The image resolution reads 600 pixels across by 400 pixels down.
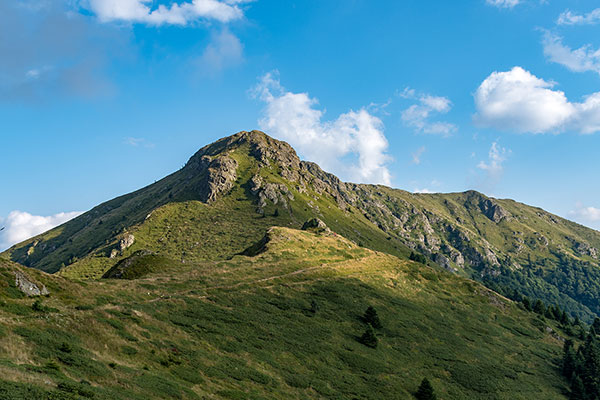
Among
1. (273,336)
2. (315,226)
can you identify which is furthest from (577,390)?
(315,226)

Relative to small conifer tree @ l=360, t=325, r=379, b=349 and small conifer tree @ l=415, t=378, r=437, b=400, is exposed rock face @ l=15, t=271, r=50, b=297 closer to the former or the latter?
small conifer tree @ l=360, t=325, r=379, b=349

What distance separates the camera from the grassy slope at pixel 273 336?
30.1 m

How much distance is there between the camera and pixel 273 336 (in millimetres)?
57312

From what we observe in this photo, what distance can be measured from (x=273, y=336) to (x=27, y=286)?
34808 millimetres

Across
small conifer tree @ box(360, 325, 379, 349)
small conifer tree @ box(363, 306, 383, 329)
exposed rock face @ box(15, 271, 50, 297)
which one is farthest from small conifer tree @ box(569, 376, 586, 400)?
exposed rock face @ box(15, 271, 50, 297)

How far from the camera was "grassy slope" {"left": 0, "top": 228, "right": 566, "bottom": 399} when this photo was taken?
30.1m

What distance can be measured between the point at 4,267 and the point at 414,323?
7947 cm

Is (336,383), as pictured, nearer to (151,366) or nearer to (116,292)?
(151,366)

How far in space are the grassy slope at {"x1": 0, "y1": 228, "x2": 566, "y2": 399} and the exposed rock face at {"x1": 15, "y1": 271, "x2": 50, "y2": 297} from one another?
3.78 ft

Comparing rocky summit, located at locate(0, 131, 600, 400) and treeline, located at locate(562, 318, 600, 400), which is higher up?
rocky summit, located at locate(0, 131, 600, 400)

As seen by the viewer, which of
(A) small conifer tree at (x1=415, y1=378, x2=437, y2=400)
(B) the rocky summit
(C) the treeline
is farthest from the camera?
(C) the treeline

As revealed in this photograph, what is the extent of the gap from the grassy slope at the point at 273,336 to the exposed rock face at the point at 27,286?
1.15 m

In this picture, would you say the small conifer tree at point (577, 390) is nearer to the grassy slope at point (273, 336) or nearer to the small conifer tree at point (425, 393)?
the grassy slope at point (273, 336)

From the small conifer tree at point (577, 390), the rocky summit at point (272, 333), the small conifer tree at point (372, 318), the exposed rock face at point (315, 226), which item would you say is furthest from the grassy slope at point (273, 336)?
the exposed rock face at point (315, 226)
